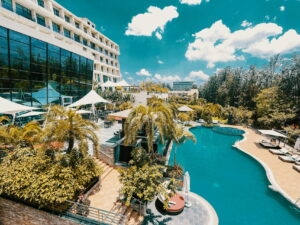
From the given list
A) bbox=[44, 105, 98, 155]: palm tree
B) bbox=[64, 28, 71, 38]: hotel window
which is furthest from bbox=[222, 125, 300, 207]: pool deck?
bbox=[64, 28, 71, 38]: hotel window

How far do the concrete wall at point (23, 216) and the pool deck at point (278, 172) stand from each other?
12.2m

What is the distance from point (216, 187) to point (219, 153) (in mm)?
6576

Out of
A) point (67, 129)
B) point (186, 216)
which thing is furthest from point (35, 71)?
point (186, 216)

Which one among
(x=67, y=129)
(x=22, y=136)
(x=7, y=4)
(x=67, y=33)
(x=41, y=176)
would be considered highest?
(x=67, y=33)

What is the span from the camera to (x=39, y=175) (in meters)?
6.25

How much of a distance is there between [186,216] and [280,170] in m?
10.0

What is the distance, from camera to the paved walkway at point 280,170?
923 cm

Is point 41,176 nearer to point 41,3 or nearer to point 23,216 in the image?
point 23,216

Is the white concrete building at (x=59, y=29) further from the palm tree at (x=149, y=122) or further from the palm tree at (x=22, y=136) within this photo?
the palm tree at (x=149, y=122)

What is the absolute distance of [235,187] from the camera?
10.0 meters

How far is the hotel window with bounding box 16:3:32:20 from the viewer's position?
65.7ft

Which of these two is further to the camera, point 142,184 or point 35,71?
point 35,71

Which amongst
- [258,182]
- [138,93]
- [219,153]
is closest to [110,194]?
[258,182]

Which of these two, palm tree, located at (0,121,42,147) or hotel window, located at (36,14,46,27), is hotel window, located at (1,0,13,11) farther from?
palm tree, located at (0,121,42,147)
